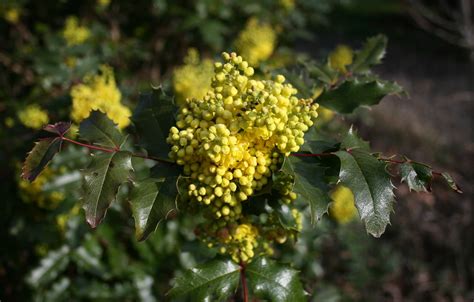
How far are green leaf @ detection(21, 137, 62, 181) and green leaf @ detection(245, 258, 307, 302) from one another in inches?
25.3

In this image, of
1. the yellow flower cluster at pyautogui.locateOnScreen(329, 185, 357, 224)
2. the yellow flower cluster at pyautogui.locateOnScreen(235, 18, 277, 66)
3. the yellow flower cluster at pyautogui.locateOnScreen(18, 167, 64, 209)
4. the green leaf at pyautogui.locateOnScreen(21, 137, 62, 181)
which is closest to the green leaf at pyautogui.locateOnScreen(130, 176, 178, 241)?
the green leaf at pyautogui.locateOnScreen(21, 137, 62, 181)

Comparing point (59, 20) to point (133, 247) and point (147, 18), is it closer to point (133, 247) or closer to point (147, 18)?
point (147, 18)

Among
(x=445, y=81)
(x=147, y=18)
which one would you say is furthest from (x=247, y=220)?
(x=445, y=81)

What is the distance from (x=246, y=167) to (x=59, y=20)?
3.07 m

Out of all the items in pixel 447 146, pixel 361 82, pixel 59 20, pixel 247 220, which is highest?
pixel 361 82

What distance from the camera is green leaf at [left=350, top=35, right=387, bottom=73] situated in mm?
1652

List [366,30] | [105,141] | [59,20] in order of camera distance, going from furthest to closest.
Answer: [366,30]
[59,20]
[105,141]

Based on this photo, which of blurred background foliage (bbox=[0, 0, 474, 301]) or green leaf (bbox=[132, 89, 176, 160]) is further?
blurred background foliage (bbox=[0, 0, 474, 301])

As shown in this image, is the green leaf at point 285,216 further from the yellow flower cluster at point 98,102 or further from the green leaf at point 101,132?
the yellow flower cluster at point 98,102

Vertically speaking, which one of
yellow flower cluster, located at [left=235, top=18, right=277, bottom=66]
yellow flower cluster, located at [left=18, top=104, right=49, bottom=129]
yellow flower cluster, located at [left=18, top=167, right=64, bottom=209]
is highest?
yellow flower cluster, located at [left=18, top=104, right=49, bottom=129]

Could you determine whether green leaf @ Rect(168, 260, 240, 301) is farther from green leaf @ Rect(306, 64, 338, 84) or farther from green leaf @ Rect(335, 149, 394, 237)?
green leaf @ Rect(306, 64, 338, 84)

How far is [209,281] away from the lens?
1.37 m

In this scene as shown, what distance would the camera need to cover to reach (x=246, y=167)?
1.15 meters

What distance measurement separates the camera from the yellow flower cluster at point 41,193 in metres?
2.18
